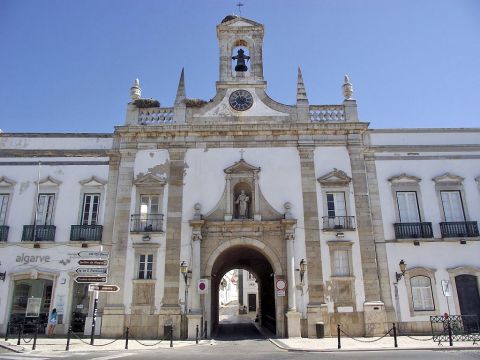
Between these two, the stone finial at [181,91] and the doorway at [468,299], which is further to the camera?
the stone finial at [181,91]

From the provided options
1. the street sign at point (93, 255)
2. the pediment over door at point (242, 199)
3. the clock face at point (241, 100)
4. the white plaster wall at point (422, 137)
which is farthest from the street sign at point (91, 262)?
the white plaster wall at point (422, 137)

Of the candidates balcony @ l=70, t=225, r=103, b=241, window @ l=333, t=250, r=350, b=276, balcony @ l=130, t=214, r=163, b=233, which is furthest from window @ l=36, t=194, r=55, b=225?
window @ l=333, t=250, r=350, b=276

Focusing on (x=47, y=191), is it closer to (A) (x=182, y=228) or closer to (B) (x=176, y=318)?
(A) (x=182, y=228)

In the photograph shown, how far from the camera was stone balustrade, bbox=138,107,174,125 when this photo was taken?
65.6 feet

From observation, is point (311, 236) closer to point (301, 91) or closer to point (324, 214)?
point (324, 214)

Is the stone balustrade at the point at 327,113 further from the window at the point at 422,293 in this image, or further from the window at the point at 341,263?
the window at the point at 422,293

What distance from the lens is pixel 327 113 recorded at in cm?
2016

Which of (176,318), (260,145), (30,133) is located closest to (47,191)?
(30,133)

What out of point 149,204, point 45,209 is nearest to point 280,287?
point 149,204

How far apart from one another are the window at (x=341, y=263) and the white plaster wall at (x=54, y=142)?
480 inches

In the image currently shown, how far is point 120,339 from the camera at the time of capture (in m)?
16.6

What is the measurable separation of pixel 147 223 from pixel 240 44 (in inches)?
432

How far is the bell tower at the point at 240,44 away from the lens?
2109 cm

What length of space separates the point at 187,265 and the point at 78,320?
5.44 m
